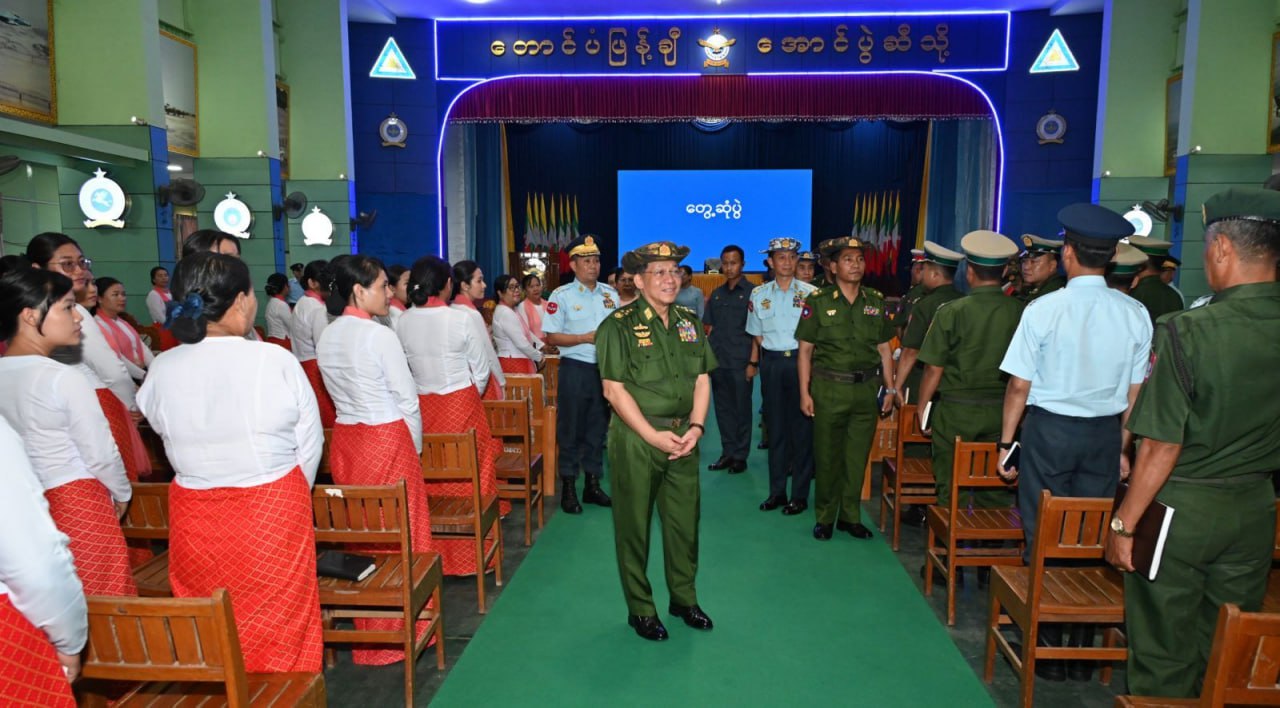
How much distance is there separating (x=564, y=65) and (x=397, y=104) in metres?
2.59

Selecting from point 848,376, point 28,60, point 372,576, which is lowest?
point 372,576

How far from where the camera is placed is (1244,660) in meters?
1.47

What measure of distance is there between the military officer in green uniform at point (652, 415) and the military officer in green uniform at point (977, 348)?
3.65 ft

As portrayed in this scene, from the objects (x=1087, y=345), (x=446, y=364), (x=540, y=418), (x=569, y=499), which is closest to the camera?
(x=1087, y=345)

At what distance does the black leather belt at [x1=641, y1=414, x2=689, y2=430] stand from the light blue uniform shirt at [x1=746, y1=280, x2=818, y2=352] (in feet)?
6.29

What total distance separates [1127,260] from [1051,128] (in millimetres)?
9029

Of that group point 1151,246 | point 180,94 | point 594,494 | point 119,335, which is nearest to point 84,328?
point 119,335

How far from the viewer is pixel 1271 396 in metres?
1.79

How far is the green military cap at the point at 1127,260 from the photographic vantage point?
10.8 feet

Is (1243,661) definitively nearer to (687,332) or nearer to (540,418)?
(687,332)

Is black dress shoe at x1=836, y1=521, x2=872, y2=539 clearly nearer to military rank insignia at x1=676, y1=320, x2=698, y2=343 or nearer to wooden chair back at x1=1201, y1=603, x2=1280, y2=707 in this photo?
military rank insignia at x1=676, y1=320, x2=698, y2=343

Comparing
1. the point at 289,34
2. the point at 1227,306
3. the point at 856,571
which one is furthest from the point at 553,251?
the point at 1227,306

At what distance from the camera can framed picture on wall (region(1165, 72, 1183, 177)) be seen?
9.69 m

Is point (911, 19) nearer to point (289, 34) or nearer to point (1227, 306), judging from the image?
point (289, 34)
